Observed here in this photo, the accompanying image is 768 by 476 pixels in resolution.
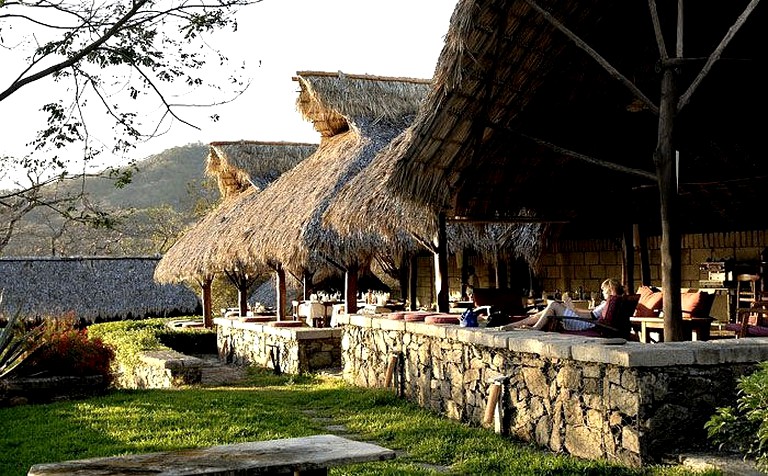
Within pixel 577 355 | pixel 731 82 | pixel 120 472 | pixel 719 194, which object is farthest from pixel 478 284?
pixel 120 472

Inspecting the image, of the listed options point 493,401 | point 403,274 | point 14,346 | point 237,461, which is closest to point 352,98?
point 403,274

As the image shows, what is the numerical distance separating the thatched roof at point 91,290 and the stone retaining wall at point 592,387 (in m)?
21.9

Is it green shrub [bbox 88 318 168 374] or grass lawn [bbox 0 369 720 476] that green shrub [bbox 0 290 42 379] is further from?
green shrub [bbox 88 318 168 374]

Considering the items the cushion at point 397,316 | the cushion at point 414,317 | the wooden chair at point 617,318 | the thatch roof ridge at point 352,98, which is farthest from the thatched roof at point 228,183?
the wooden chair at point 617,318

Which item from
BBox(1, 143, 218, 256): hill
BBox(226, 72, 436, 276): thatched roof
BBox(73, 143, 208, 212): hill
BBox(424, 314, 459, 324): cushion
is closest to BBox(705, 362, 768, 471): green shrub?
BBox(424, 314, 459, 324): cushion

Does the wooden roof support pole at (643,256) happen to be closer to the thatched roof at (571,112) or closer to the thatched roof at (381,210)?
the thatched roof at (571,112)

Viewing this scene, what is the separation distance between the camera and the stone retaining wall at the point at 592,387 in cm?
598

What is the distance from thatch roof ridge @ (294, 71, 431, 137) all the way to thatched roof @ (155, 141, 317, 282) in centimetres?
344

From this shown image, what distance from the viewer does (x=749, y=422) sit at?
5.34m

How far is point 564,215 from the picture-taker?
491 inches

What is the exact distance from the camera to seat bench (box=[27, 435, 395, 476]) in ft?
14.4

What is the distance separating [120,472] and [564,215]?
8.99 metres

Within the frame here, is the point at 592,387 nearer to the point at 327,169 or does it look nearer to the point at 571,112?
the point at 571,112

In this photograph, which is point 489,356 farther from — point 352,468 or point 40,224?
point 40,224
